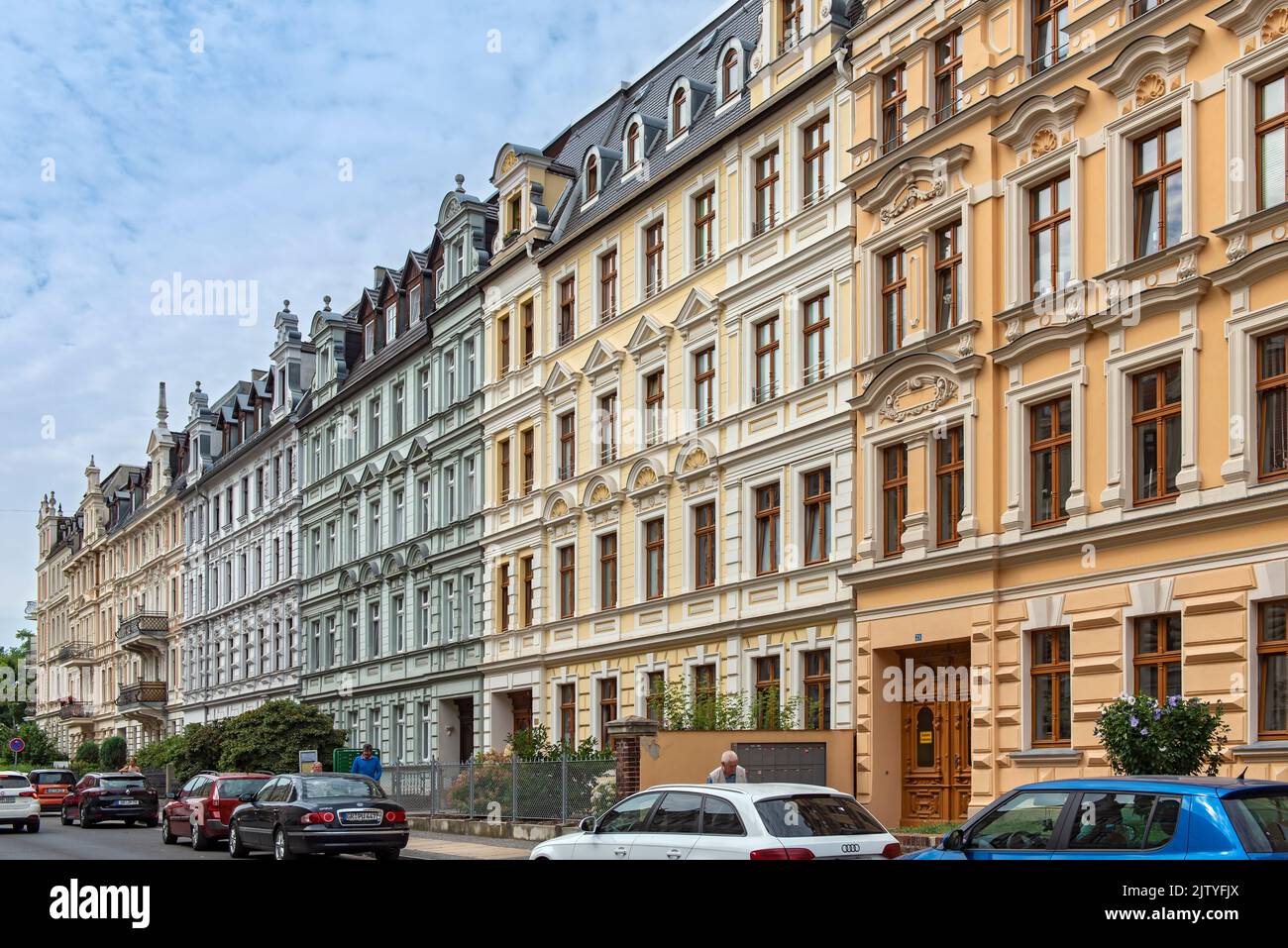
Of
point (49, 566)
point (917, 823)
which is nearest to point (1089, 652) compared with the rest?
point (917, 823)

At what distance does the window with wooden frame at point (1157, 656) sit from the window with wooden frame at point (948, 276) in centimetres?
617

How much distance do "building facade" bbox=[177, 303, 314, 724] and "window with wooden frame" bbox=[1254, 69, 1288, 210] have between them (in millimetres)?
42379

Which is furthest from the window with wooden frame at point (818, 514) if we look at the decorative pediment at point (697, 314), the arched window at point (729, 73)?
the arched window at point (729, 73)

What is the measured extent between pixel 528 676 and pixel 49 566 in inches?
3132

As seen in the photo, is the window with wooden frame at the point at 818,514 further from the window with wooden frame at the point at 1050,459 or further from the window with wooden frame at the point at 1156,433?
the window with wooden frame at the point at 1156,433

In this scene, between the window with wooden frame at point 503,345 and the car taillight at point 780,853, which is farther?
the window with wooden frame at point 503,345

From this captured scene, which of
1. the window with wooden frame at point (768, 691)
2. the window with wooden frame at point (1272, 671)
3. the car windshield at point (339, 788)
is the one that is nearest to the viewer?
the window with wooden frame at point (1272, 671)

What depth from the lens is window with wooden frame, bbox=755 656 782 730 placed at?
28.4m

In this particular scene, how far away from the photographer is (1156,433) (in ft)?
69.3

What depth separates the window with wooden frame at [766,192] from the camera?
30.6 meters

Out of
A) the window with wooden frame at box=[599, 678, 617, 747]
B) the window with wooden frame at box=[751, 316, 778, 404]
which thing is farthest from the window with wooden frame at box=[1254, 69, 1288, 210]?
the window with wooden frame at box=[599, 678, 617, 747]

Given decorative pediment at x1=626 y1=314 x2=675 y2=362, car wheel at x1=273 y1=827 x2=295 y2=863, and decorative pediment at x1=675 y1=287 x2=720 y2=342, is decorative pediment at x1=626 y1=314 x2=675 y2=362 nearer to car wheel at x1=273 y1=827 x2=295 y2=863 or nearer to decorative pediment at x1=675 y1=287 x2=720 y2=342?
decorative pediment at x1=675 y1=287 x2=720 y2=342

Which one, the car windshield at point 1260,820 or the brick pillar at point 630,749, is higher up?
the car windshield at point 1260,820

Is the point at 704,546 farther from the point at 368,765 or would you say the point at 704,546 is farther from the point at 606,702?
the point at 368,765
